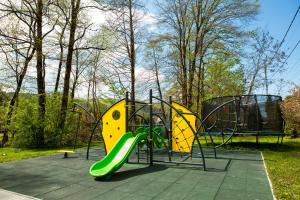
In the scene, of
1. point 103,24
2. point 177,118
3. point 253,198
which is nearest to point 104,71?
point 103,24

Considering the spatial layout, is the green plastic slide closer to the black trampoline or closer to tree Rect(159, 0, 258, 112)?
the black trampoline

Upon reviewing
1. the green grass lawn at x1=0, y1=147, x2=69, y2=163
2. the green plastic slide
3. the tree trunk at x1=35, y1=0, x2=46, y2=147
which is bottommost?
the green grass lawn at x1=0, y1=147, x2=69, y2=163

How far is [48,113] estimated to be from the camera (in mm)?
12273

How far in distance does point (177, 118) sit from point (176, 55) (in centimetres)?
1121

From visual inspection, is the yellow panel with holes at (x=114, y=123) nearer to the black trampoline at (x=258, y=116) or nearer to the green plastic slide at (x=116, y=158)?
the green plastic slide at (x=116, y=158)

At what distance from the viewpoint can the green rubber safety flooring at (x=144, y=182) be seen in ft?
14.2

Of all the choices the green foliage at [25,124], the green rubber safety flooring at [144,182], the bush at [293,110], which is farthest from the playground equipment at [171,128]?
the green foliage at [25,124]

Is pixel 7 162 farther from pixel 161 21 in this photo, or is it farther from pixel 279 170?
pixel 161 21

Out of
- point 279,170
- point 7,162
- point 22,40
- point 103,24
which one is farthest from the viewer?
point 103,24

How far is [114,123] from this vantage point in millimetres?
7961

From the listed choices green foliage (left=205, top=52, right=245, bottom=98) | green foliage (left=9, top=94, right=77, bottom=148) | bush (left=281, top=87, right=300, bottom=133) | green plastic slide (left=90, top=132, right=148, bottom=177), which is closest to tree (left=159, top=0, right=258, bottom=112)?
green foliage (left=205, top=52, right=245, bottom=98)

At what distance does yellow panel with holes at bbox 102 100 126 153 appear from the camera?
25.4 ft

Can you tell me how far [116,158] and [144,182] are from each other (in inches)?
51.2

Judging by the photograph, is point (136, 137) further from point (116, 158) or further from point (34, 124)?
point (34, 124)
